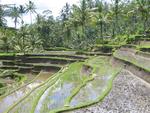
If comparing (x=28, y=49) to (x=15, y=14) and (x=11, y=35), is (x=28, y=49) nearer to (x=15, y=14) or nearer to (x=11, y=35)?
(x=11, y=35)

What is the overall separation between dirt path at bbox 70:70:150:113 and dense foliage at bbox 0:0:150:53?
24.2 metres

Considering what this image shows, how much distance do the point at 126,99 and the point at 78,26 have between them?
149 ft

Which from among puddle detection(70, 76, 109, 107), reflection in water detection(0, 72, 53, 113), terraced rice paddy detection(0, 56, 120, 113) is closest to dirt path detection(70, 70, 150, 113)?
terraced rice paddy detection(0, 56, 120, 113)

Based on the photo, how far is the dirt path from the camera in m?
14.1

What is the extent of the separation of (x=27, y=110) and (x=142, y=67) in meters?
8.23

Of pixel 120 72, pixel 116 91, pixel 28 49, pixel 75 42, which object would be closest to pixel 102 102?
pixel 116 91

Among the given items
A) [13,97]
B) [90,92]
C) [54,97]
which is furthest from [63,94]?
[13,97]

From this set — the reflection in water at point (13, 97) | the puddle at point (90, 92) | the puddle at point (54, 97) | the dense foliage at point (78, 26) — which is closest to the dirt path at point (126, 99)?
the puddle at point (90, 92)


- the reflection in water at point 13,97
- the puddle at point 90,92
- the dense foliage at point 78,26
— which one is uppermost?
the dense foliage at point 78,26

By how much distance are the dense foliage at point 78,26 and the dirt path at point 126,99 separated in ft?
79.4

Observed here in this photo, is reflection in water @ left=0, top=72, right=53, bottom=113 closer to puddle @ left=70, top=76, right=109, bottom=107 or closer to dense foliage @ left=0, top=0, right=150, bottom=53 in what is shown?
puddle @ left=70, top=76, right=109, bottom=107

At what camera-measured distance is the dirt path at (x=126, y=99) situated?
14.1 metres

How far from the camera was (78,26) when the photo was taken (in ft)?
200

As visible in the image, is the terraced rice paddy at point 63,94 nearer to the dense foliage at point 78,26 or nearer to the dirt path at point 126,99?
the dirt path at point 126,99
